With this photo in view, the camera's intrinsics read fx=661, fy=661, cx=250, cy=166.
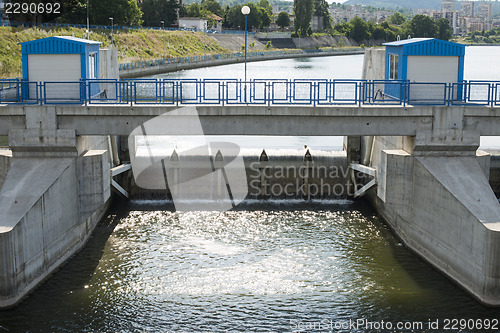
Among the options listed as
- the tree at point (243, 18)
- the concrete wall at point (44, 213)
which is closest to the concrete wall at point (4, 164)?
the concrete wall at point (44, 213)

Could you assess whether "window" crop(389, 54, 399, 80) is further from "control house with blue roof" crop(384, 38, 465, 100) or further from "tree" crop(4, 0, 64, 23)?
"tree" crop(4, 0, 64, 23)

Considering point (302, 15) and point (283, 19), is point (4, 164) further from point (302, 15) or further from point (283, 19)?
point (283, 19)

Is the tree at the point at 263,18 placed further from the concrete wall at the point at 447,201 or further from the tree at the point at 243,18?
the concrete wall at the point at 447,201

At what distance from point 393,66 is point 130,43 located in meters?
74.2

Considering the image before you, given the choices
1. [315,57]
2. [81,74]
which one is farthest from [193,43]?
[81,74]

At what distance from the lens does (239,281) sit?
1956 centimetres

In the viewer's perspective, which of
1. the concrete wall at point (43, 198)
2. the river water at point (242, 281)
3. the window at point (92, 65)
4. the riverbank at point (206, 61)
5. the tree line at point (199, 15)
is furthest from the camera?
the tree line at point (199, 15)

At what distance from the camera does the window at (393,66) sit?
81.6 ft

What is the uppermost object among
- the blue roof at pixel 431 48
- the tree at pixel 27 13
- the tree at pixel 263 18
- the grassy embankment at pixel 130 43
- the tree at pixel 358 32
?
the tree at pixel 263 18

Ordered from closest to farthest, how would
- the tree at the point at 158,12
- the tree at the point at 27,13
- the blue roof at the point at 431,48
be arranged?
the blue roof at the point at 431,48 < the tree at the point at 27,13 < the tree at the point at 158,12

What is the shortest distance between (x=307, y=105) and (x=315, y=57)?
423ft

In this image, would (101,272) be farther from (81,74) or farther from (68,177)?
(81,74)

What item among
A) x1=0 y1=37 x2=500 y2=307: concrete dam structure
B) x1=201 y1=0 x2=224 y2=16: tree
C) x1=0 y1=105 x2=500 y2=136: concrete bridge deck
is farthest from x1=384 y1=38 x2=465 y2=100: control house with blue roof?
x1=201 y1=0 x2=224 y2=16: tree

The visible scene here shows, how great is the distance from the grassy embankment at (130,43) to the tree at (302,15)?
40309mm
